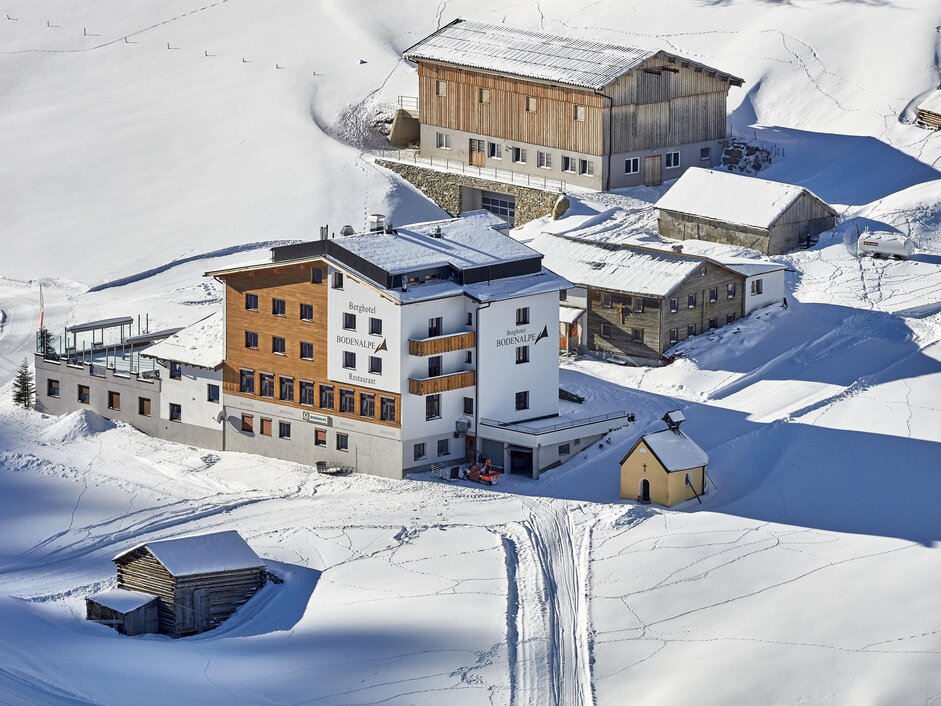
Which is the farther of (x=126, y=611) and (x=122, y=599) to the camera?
(x=122, y=599)

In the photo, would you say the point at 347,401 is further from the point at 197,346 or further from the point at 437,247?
the point at 197,346

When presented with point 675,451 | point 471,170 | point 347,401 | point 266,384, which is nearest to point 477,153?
point 471,170

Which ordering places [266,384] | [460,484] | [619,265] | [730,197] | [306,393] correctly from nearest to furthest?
[460,484] < [306,393] < [266,384] < [619,265] < [730,197]

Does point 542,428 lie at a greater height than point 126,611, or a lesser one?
greater

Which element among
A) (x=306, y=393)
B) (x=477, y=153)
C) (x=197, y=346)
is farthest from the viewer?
(x=477, y=153)

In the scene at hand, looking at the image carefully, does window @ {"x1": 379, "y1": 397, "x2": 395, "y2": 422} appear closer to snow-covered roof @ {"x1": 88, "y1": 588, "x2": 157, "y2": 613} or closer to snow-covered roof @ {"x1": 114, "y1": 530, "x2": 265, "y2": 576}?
snow-covered roof @ {"x1": 114, "y1": 530, "x2": 265, "y2": 576}

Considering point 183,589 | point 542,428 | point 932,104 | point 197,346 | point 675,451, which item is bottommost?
point 183,589

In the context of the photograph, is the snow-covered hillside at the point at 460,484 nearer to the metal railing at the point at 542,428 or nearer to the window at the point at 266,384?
the metal railing at the point at 542,428

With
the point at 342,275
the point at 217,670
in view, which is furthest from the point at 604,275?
the point at 217,670
